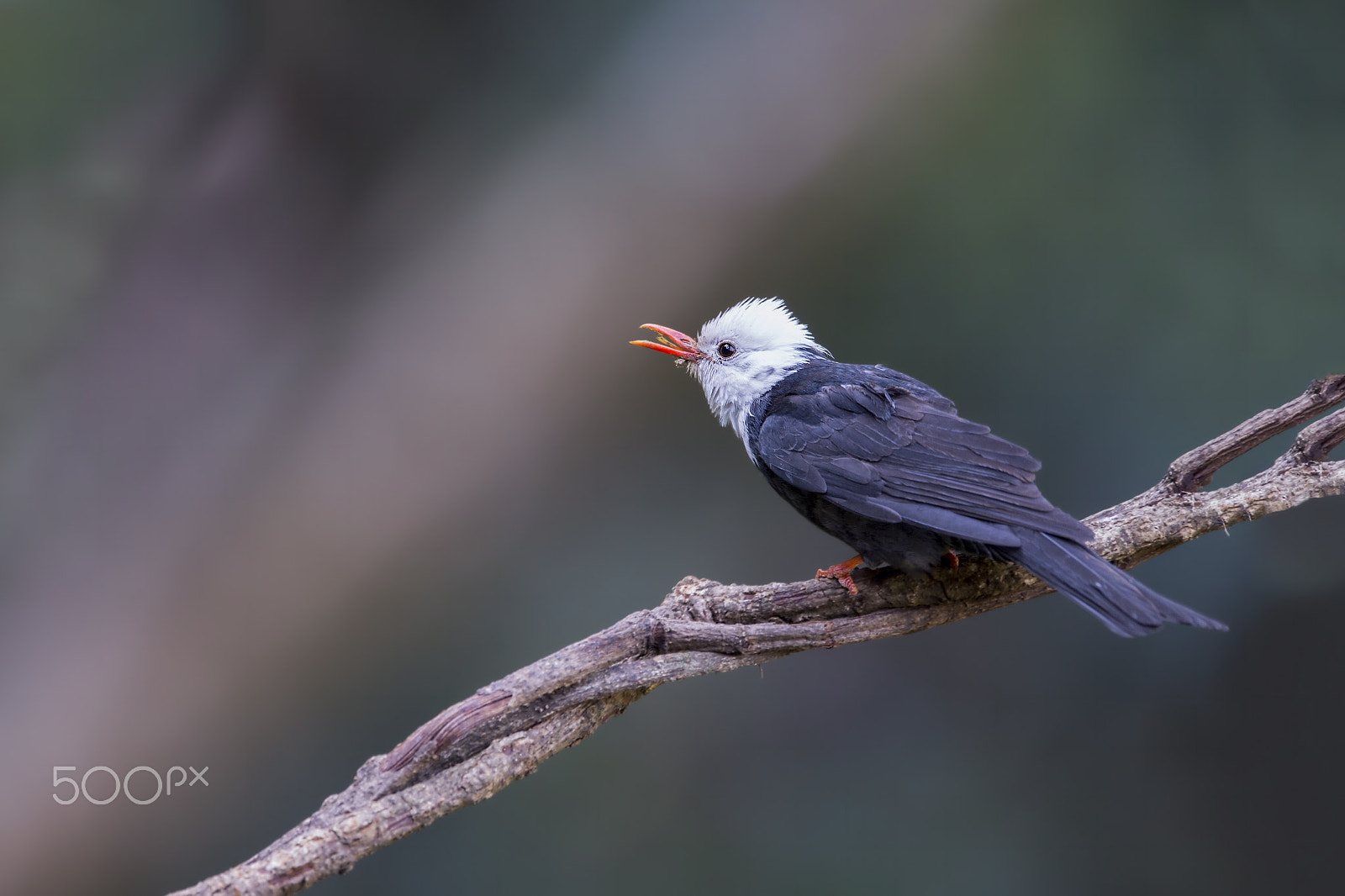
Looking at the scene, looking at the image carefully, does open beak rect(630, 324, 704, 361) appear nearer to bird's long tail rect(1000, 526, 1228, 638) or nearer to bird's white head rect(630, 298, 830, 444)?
bird's white head rect(630, 298, 830, 444)

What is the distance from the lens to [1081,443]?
363 cm

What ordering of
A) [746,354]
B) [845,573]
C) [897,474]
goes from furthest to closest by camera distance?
[746,354] → [845,573] → [897,474]

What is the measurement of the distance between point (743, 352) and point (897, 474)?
2.63ft

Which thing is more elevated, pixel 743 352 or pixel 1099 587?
pixel 743 352

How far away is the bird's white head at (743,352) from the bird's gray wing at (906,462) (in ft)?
0.61

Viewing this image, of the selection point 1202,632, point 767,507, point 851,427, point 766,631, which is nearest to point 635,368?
point 767,507

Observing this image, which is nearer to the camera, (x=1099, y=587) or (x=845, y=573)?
(x=1099, y=587)

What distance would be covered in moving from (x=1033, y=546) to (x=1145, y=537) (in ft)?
1.65

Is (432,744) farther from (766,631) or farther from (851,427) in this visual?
(851,427)

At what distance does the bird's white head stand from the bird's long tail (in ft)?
3.14

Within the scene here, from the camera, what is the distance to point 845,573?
102 inches

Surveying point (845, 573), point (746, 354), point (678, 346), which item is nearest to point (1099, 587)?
point (845, 573)

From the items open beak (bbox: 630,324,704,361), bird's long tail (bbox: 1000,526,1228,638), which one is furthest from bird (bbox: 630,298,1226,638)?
open beak (bbox: 630,324,704,361)

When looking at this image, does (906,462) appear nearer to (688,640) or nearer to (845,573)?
(845,573)
